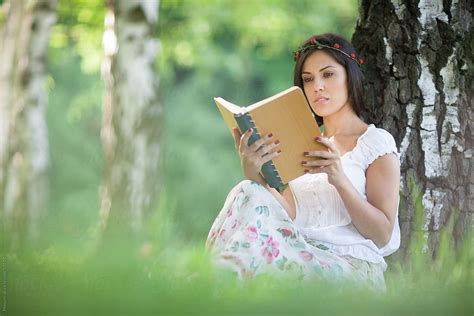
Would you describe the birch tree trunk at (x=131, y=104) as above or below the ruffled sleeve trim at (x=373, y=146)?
above

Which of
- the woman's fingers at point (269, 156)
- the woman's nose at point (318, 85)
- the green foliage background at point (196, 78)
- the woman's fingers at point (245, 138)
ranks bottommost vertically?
the woman's fingers at point (269, 156)

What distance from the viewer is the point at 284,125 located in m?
3.17

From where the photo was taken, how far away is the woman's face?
350 cm

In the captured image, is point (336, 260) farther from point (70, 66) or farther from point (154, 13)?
point (70, 66)

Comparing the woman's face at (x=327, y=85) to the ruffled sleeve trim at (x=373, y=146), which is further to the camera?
the woman's face at (x=327, y=85)

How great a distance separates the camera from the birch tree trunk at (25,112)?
9.27m

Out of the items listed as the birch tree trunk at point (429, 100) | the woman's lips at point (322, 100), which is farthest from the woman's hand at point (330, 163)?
the birch tree trunk at point (429, 100)

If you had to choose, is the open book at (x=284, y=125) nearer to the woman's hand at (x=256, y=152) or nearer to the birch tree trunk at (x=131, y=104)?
the woman's hand at (x=256, y=152)

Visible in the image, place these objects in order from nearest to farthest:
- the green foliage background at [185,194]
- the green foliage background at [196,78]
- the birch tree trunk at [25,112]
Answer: the green foliage background at [185,194]
the birch tree trunk at [25,112]
the green foliage background at [196,78]

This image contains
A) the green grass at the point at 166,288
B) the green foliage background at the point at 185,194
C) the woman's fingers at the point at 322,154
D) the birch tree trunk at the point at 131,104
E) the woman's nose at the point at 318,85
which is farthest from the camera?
the birch tree trunk at the point at 131,104

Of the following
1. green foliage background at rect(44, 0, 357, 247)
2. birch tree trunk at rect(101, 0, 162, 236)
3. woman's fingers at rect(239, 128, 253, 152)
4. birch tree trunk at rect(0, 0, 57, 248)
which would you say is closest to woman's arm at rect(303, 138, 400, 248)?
woman's fingers at rect(239, 128, 253, 152)

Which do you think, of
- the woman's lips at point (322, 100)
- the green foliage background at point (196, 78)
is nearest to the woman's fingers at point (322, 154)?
the woman's lips at point (322, 100)

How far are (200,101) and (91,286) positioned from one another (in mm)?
16636

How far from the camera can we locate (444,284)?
9.09ft
